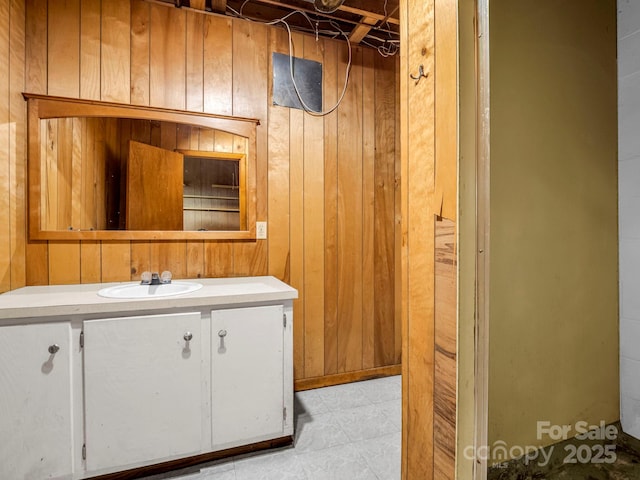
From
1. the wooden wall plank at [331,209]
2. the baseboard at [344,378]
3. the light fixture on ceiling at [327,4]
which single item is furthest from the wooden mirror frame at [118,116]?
the baseboard at [344,378]

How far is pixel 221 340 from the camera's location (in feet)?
5.13

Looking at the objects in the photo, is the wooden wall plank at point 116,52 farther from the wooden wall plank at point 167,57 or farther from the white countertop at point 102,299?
the white countertop at point 102,299

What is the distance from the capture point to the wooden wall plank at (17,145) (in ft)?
5.46

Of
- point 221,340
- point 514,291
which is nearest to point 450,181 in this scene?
point 514,291

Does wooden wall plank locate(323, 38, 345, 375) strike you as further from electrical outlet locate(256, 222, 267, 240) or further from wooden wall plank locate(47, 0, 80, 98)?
wooden wall plank locate(47, 0, 80, 98)

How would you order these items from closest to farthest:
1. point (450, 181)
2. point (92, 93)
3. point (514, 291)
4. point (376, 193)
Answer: point (450, 181)
point (514, 291)
point (92, 93)
point (376, 193)

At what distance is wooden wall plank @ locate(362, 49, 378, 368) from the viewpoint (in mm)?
2457

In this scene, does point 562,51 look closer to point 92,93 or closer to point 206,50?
point 206,50

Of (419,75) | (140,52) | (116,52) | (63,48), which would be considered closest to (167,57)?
(140,52)

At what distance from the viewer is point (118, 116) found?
1.92m

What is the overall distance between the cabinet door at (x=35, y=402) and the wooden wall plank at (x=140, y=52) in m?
1.37

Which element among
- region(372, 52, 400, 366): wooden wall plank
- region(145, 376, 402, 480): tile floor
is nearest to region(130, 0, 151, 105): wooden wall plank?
region(372, 52, 400, 366): wooden wall plank

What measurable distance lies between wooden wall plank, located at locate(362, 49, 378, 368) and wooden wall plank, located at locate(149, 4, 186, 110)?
1.27 metres

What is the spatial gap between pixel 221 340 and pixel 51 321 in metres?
0.69
